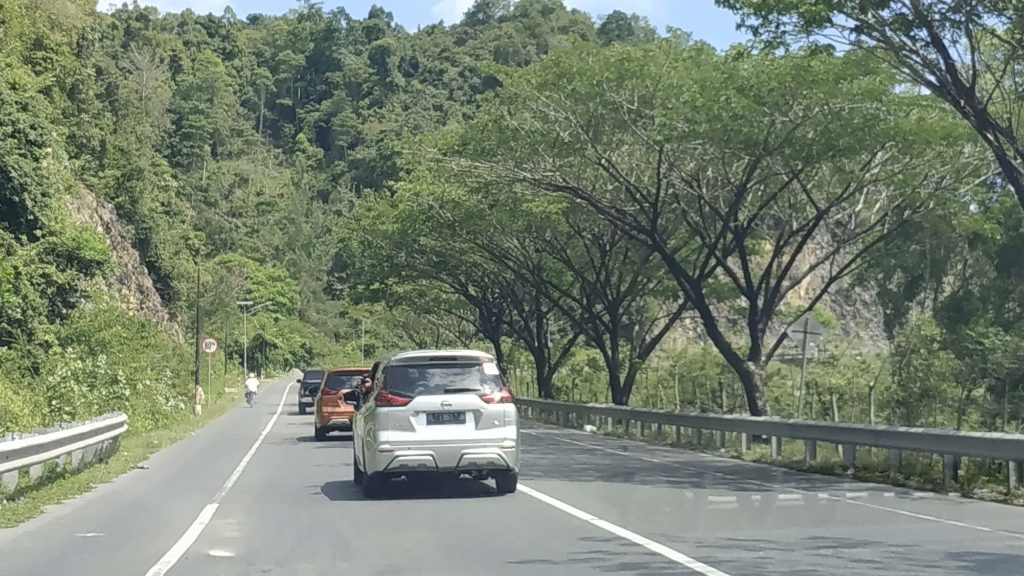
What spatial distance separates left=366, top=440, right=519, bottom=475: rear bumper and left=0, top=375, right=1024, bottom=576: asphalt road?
44cm

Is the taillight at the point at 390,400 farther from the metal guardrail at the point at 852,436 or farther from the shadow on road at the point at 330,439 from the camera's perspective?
the shadow on road at the point at 330,439

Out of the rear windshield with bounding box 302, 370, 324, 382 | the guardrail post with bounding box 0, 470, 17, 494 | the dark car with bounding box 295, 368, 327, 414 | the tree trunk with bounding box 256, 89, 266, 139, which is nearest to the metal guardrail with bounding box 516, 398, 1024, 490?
the guardrail post with bounding box 0, 470, 17, 494

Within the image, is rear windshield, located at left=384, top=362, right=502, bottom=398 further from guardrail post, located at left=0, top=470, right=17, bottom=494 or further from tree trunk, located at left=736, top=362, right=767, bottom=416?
tree trunk, located at left=736, top=362, right=767, bottom=416

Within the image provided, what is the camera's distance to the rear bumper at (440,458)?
1477 cm

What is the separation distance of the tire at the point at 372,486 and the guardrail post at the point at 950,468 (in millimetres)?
7600

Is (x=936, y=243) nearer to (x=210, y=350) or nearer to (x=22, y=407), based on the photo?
(x=22, y=407)

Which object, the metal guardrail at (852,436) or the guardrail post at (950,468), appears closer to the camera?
the metal guardrail at (852,436)

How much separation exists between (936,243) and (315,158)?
101 meters

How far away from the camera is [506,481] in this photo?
51.3 feet

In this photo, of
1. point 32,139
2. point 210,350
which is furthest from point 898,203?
point 210,350

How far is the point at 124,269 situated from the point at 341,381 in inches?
1467

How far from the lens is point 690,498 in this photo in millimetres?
15344

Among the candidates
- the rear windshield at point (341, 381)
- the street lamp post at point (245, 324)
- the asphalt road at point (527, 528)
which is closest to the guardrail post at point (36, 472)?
the asphalt road at point (527, 528)

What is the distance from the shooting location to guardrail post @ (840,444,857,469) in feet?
64.2
